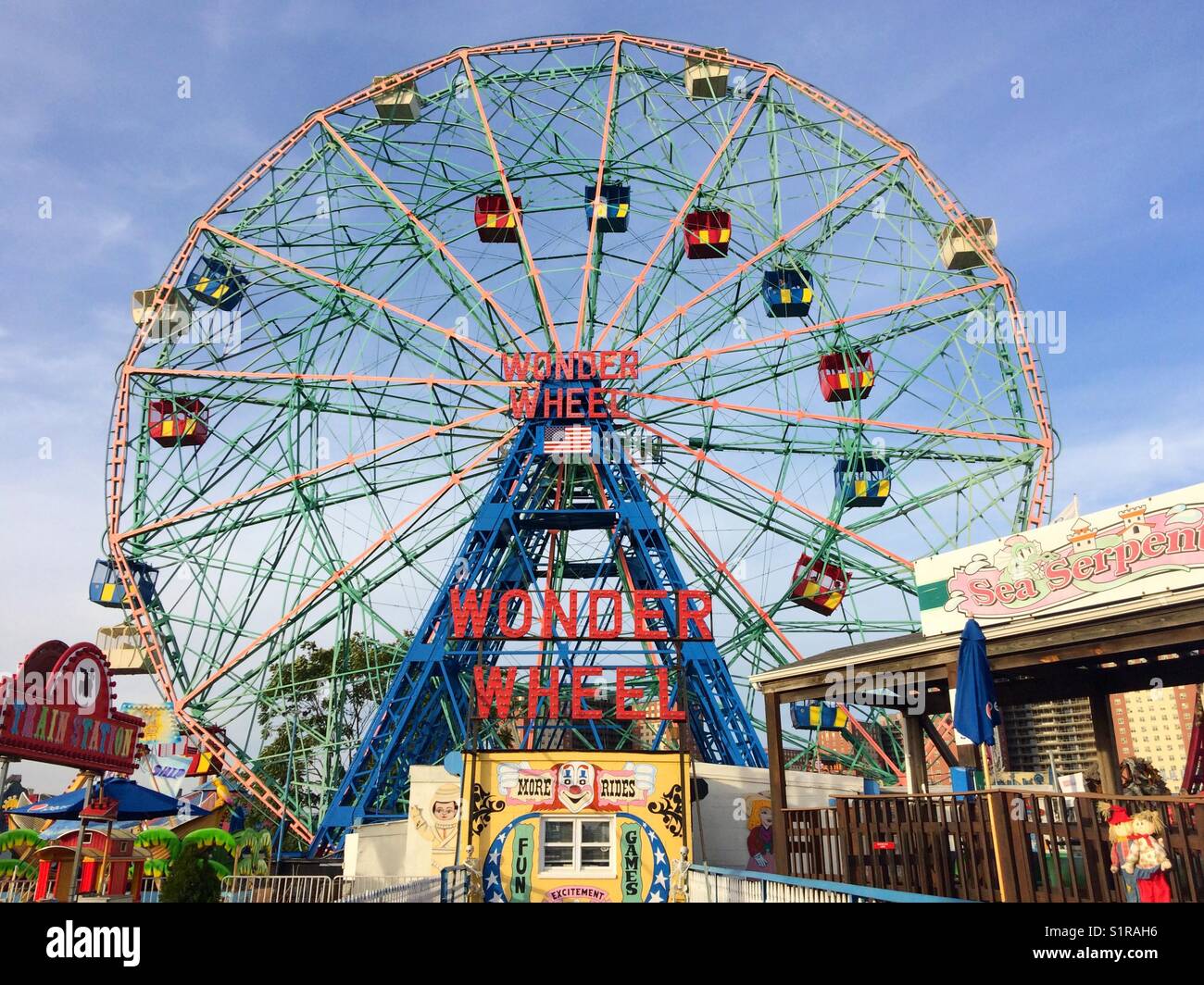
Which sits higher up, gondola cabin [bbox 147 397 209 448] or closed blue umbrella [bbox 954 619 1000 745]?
gondola cabin [bbox 147 397 209 448]

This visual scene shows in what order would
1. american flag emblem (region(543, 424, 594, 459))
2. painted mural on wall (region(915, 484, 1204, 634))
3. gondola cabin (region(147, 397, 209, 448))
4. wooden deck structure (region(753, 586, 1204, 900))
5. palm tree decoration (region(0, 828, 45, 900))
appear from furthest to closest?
gondola cabin (region(147, 397, 209, 448)) → american flag emblem (region(543, 424, 594, 459)) → palm tree decoration (region(0, 828, 45, 900)) → painted mural on wall (region(915, 484, 1204, 634)) → wooden deck structure (region(753, 586, 1204, 900))

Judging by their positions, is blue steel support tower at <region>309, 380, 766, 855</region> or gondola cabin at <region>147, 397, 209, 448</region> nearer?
blue steel support tower at <region>309, 380, 766, 855</region>

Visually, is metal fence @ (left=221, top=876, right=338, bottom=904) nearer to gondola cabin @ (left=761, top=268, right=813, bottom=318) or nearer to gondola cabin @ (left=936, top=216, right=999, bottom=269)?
gondola cabin @ (left=761, top=268, right=813, bottom=318)

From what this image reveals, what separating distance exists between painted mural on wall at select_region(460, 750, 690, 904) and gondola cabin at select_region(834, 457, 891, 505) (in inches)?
491

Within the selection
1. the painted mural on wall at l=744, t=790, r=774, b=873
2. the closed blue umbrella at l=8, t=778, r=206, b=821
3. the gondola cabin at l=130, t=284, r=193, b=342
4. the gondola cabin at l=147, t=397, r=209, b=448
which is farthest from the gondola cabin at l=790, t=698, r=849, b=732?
the gondola cabin at l=130, t=284, r=193, b=342

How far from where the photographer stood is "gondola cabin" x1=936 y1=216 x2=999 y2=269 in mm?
26656

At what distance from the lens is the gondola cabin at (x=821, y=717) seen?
24603 mm

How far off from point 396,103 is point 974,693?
81.7 ft

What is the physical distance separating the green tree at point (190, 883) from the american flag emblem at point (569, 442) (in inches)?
511

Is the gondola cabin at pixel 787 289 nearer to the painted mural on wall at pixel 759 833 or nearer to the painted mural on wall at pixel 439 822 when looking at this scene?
the painted mural on wall at pixel 759 833

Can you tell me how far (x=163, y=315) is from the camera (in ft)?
89.2
